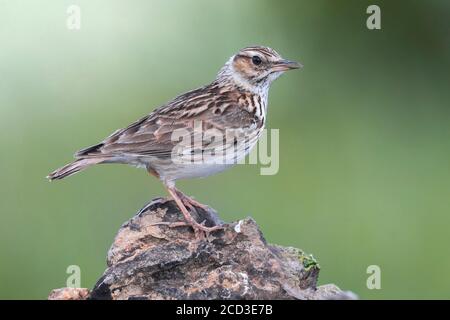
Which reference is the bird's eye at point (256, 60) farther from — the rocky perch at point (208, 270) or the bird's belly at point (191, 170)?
the rocky perch at point (208, 270)

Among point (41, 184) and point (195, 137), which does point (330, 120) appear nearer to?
point (41, 184)

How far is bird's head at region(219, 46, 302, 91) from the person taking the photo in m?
8.14

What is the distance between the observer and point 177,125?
750 cm

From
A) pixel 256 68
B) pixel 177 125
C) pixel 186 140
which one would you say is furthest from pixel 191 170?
pixel 256 68

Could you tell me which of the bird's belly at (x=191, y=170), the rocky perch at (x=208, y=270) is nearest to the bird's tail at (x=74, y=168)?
the bird's belly at (x=191, y=170)

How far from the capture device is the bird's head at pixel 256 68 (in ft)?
26.7

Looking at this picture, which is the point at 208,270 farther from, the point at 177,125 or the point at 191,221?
the point at 177,125

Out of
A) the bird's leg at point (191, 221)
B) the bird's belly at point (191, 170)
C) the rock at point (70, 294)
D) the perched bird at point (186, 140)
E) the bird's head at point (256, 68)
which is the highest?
the bird's head at point (256, 68)

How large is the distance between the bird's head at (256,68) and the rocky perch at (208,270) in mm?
2030

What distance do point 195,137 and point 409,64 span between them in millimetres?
9555

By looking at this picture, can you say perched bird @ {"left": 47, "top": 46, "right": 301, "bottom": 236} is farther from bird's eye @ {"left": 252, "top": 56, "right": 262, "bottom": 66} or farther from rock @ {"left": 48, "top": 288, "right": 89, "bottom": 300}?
rock @ {"left": 48, "top": 288, "right": 89, "bottom": 300}

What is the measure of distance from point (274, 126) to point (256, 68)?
5525 mm

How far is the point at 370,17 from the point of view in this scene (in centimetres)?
1588

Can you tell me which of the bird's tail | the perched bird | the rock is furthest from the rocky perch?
the bird's tail
